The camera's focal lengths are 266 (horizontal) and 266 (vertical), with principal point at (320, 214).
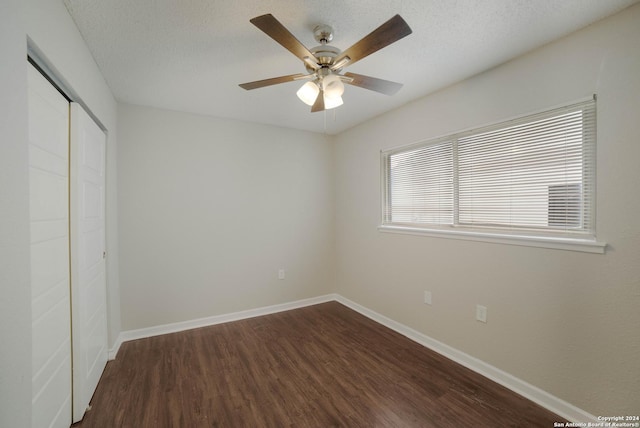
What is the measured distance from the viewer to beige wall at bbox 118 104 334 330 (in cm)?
287

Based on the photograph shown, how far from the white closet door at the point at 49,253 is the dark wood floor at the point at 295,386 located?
48 cm

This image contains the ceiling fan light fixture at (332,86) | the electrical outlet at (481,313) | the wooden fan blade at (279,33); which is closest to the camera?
the wooden fan blade at (279,33)

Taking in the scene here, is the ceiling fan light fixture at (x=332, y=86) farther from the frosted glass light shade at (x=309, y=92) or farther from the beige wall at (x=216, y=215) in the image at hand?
the beige wall at (x=216, y=215)

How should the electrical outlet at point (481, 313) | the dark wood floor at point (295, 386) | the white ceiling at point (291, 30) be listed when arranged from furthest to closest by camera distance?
the electrical outlet at point (481, 313) → the dark wood floor at point (295, 386) → the white ceiling at point (291, 30)

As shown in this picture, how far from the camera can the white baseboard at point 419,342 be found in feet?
5.84

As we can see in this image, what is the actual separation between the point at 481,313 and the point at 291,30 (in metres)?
2.59

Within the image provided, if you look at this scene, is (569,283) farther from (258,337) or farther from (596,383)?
(258,337)

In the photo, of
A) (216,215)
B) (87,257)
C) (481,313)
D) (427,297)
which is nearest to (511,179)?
(481,313)

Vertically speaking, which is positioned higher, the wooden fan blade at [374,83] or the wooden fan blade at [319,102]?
the wooden fan blade at [374,83]

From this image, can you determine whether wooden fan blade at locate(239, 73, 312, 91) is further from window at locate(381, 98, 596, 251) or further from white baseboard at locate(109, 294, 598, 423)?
white baseboard at locate(109, 294, 598, 423)

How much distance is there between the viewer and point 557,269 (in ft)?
5.93

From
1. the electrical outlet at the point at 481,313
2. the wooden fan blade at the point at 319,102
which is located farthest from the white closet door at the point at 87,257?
the electrical outlet at the point at 481,313

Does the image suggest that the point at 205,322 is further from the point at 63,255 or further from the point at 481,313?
the point at 481,313

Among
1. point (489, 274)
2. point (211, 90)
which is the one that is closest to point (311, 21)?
point (211, 90)
